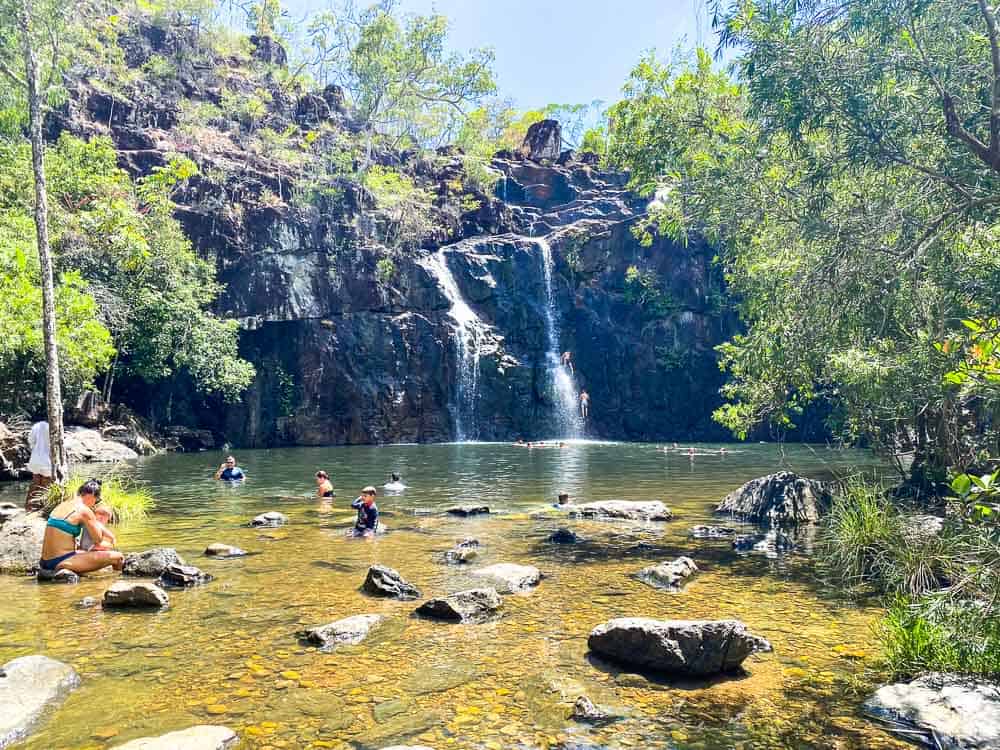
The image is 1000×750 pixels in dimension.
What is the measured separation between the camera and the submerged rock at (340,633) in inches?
265

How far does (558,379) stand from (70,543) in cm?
3892

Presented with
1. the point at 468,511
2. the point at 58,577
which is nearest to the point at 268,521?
the point at 468,511

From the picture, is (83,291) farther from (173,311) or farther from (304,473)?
(304,473)

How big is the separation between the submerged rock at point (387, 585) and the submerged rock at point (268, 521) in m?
5.77

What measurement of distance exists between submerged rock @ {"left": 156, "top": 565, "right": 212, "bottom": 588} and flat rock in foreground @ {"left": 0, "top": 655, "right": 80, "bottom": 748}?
3012mm

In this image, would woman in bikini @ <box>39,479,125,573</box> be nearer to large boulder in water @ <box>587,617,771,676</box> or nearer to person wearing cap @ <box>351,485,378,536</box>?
person wearing cap @ <box>351,485,378,536</box>

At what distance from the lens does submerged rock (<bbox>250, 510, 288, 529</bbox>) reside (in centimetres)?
1373

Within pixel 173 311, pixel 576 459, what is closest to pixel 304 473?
pixel 576 459

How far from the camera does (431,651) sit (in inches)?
259

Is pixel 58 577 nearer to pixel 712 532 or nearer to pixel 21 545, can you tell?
pixel 21 545

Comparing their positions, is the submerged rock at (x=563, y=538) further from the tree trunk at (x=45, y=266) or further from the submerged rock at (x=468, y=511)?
the tree trunk at (x=45, y=266)

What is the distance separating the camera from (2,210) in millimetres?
28734

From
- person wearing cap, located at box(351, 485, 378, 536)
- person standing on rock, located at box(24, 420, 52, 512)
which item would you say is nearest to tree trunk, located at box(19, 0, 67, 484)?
person standing on rock, located at box(24, 420, 52, 512)

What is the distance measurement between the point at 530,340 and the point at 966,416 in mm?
35065
